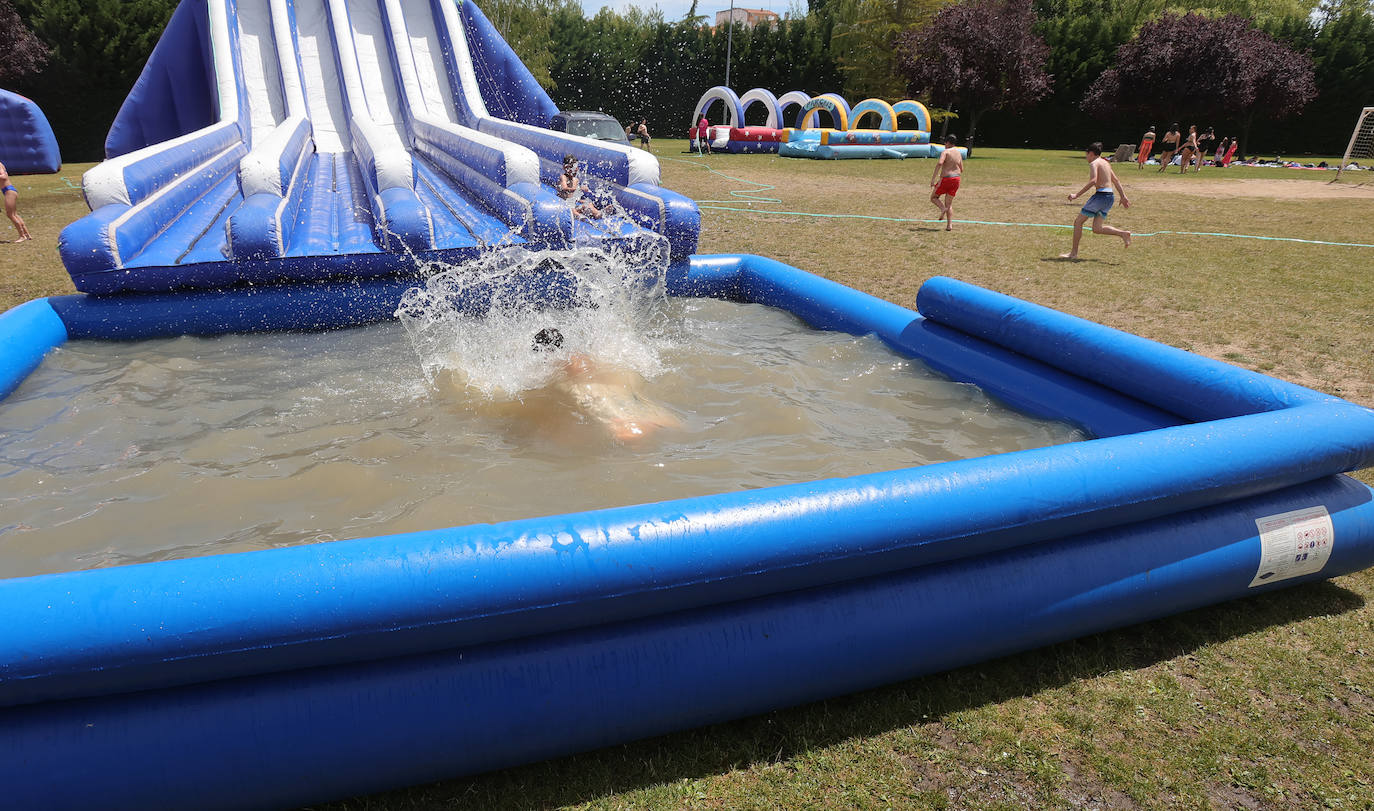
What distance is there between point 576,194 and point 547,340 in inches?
124

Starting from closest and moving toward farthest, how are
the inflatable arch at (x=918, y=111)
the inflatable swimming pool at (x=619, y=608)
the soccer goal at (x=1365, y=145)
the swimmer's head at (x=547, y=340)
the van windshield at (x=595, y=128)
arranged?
the inflatable swimming pool at (x=619, y=608) < the swimmer's head at (x=547, y=340) < the van windshield at (x=595, y=128) < the inflatable arch at (x=918, y=111) < the soccer goal at (x=1365, y=145)

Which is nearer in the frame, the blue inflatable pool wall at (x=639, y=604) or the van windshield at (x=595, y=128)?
the blue inflatable pool wall at (x=639, y=604)

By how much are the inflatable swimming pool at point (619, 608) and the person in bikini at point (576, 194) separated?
4641 mm

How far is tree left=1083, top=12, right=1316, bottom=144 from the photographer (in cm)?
2320

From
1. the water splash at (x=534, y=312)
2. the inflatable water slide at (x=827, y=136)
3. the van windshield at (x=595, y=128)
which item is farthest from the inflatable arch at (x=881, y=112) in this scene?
the water splash at (x=534, y=312)

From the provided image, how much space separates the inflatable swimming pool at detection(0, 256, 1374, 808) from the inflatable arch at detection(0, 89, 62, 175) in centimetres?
1801

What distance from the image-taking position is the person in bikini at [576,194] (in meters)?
6.45

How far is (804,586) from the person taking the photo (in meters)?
2.18

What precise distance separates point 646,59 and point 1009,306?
3343 cm

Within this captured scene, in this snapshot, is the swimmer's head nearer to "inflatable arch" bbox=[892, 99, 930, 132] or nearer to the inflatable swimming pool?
the inflatable swimming pool

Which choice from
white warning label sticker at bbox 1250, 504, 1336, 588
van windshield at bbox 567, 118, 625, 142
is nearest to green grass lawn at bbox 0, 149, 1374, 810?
white warning label sticker at bbox 1250, 504, 1336, 588

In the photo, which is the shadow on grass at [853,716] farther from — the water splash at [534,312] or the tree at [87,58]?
the tree at [87,58]

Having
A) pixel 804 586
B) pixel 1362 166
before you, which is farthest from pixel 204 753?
pixel 1362 166

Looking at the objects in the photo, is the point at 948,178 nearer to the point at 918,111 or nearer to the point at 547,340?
the point at 547,340
